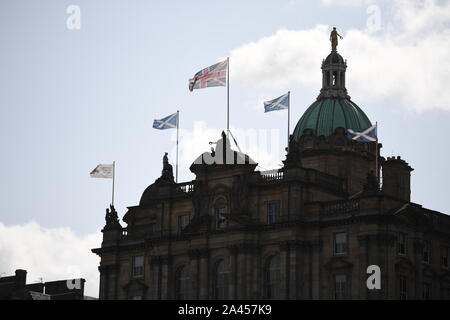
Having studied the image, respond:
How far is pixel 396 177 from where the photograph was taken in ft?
484

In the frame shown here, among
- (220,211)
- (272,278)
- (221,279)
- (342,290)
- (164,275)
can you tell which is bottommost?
(342,290)

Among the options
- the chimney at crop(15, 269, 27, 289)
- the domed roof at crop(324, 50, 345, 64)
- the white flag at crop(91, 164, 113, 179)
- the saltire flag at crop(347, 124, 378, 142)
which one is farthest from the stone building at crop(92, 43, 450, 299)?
the chimney at crop(15, 269, 27, 289)

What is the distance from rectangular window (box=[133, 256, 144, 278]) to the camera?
484 ft

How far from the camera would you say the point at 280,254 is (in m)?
134

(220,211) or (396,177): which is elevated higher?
(396,177)

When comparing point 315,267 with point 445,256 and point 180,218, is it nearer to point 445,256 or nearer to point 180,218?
point 445,256

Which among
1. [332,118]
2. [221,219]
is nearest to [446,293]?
[221,219]

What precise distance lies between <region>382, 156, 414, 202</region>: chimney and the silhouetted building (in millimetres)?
39035

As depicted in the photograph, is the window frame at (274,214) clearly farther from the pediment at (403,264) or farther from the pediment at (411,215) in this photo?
the pediment at (403,264)

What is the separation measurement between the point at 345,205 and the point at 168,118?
2292cm

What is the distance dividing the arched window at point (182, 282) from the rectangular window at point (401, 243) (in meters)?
22.1

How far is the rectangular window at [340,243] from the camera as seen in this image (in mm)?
131500

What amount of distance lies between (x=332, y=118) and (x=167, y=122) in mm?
18397

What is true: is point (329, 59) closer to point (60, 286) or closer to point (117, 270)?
point (117, 270)
